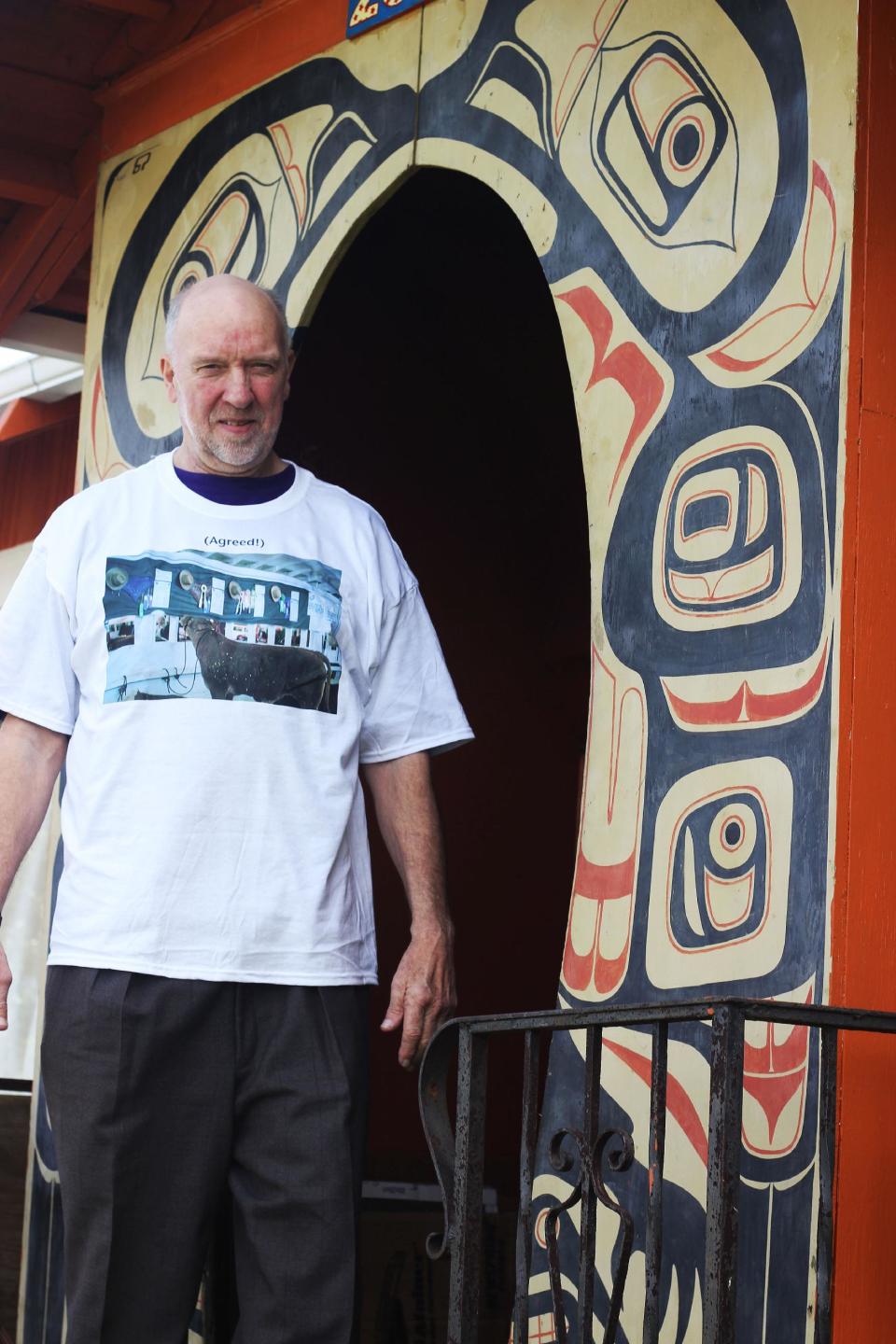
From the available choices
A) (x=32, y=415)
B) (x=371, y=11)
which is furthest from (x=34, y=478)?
(x=371, y=11)

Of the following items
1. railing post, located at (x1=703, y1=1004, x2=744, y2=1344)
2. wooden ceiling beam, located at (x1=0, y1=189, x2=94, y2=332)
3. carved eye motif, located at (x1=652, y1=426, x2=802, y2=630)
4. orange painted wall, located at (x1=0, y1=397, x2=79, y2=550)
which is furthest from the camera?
orange painted wall, located at (x1=0, y1=397, x2=79, y2=550)

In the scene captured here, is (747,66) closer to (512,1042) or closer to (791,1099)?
(791,1099)

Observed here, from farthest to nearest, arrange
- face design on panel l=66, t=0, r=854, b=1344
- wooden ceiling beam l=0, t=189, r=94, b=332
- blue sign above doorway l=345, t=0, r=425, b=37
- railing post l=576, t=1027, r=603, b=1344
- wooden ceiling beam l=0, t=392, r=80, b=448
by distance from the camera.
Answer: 1. wooden ceiling beam l=0, t=392, r=80, b=448
2. wooden ceiling beam l=0, t=189, r=94, b=332
3. blue sign above doorway l=345, t=0, r=425, b=37
4. face design on panel l=66, t=0, r=854, b=1344
5. railing post l=576, t=1027, r=603, b=1344

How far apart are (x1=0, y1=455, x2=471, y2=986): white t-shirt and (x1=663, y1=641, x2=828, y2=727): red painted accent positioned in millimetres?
395

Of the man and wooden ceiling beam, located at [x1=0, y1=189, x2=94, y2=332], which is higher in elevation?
wooden ceiling beam, located at [x1=0, y1=189, x2=94, y2=332]

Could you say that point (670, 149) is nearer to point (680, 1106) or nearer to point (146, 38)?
point (680, 1106)

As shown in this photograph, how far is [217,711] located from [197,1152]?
646 millimetres

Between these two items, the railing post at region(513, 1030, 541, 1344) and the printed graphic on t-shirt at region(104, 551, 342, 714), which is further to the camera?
the printed graphic on t-shirt at region(104, 551, 342, 714)

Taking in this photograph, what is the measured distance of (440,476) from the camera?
4.87 m

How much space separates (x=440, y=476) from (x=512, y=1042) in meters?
1.54

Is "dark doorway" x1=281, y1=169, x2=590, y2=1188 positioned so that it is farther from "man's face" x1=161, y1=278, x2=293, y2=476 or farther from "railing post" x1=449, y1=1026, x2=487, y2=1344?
"railing post" x1=449, y1=1026, x2=487, y2=1344

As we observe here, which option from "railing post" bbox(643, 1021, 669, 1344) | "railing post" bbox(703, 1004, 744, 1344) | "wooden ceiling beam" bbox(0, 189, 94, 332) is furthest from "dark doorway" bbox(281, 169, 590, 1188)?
"railing post" bbox(703, 1004, 744, 1344)

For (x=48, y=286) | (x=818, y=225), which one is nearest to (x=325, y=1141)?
(x=818, y=225)

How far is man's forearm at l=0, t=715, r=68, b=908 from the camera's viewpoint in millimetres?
2803
